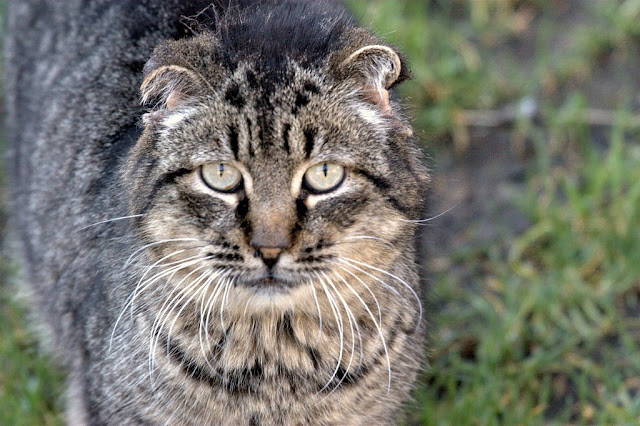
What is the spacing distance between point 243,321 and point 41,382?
145 centimetres

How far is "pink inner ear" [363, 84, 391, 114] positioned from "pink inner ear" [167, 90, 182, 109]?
540 mm

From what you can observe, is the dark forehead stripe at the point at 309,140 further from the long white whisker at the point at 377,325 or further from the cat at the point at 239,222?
the long white whisker at the point at 377,325

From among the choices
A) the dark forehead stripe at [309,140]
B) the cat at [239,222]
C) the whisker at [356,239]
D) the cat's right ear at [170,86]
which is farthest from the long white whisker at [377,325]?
the cat's right ear at [170,86]

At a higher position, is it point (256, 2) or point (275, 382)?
point (256, 2)

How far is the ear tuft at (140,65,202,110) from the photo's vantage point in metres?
2.50

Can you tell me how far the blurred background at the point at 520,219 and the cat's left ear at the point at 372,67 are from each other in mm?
726

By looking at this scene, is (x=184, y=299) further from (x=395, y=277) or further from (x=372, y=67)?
(x=372, y=67)

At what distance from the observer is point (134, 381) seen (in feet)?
9.53

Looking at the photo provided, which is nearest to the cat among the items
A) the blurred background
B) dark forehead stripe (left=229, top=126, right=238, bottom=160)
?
dark forehead stripe (left=229, top=126, right=238, bottom=160)

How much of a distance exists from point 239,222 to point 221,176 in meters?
0.15

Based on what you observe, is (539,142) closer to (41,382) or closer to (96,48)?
(96,48)

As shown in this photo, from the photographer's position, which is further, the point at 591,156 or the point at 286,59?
the point at 591,156

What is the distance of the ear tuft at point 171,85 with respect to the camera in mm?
2504

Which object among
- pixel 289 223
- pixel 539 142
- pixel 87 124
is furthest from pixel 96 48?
pixel 539 142
